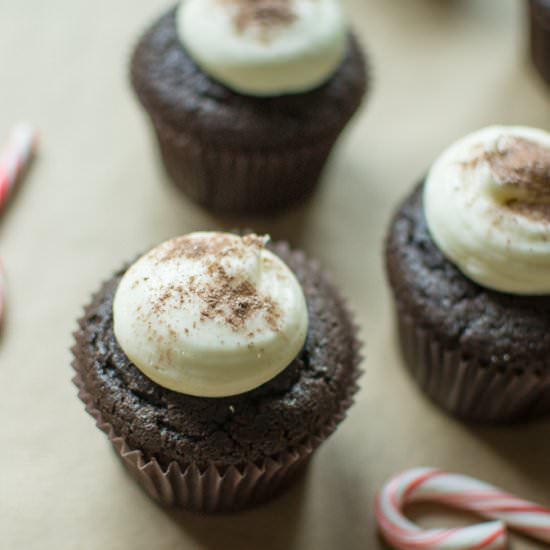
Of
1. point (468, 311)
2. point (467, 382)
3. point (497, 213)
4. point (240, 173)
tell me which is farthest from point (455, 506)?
point (240, 173)

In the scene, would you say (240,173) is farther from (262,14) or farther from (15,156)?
(15,156)

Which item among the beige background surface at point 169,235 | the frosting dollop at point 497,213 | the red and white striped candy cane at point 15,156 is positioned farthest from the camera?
the red and white striped candy cane at point 15,156

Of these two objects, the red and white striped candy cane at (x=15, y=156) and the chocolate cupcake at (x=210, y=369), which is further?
the red and white striped candy cane at (x=15, y=156)

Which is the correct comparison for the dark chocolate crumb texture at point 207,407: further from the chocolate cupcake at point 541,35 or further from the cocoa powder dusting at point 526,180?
the chocolate cupcake at point 541,35

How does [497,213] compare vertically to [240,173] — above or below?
above

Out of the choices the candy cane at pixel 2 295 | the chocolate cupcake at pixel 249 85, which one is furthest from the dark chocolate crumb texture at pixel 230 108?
the candy cane at pixel 2 295

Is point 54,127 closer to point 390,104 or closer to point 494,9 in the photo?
point 390,104

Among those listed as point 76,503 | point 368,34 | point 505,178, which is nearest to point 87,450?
point 76,503
